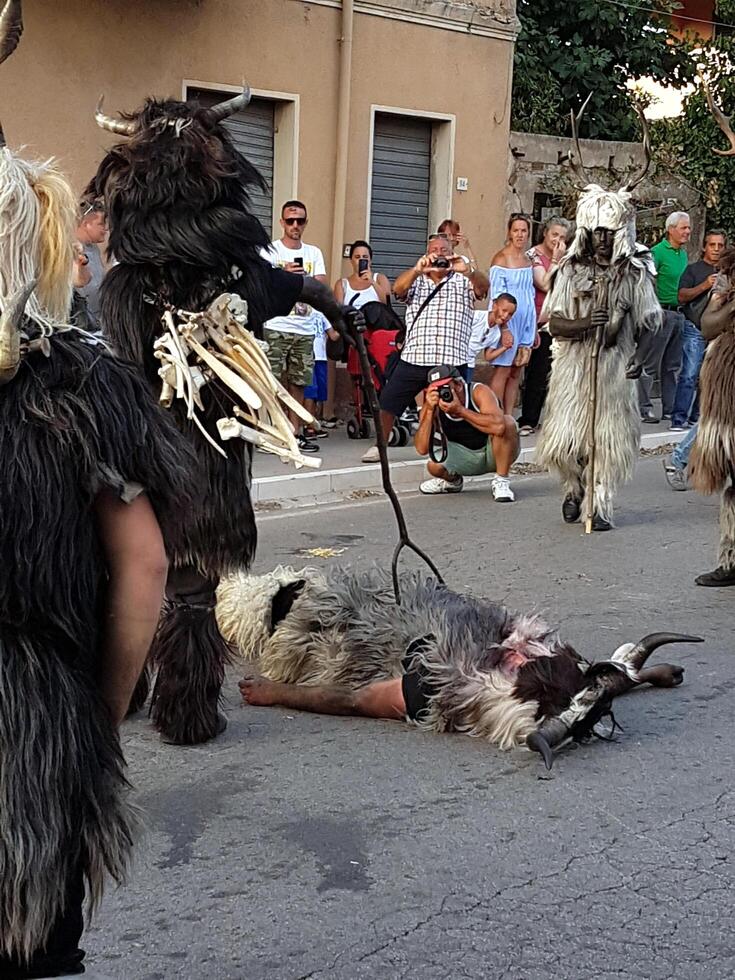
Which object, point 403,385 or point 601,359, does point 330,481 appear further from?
point 601,359

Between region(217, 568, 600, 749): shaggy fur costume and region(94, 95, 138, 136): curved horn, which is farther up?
region(94, 95, 138, 136): curved horn

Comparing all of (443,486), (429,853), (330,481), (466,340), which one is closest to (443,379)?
(466,340)

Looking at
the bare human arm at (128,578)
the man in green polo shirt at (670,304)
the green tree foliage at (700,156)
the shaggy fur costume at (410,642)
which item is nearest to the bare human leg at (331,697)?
the shaggy fur costume at (410,642)

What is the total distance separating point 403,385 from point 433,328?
19.9 inches

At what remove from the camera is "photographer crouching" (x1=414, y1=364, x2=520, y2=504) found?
9648mm

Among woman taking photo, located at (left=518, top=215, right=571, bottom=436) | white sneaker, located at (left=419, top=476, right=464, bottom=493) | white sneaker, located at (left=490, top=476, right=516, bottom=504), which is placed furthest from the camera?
woman taking photo, located at (left=518, top=215, right=571, bottom=436)

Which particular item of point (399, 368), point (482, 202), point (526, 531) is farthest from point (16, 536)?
point (482, 202)

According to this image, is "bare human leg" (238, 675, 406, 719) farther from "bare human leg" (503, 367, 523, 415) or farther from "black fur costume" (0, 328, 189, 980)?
"bare human leg" (503, 367, 523, 415)

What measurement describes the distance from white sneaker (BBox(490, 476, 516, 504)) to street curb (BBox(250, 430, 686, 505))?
25.9 inches

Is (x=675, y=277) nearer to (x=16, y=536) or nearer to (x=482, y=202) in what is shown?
(x=482, y=202)

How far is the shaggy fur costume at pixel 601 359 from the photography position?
8930mm

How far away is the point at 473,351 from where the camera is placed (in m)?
11.7

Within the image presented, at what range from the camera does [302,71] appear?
1323 cm

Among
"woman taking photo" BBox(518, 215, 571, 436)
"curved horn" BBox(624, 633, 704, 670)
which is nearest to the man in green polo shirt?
"woman taking photo" BBox(518, 215, 571, 436)
